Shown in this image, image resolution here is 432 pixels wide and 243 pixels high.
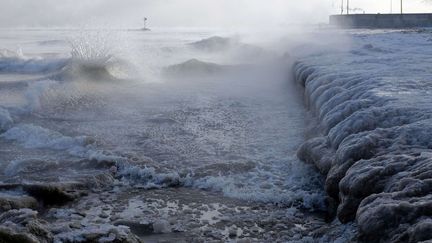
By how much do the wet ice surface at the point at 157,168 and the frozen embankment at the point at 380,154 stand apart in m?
0.40

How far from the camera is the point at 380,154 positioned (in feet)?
15.4

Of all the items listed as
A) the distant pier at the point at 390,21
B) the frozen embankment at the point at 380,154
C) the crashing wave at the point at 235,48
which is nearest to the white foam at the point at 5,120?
the frozen embankment at the point at 380,154

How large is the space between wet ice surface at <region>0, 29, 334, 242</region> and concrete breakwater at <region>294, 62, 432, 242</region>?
381 mm

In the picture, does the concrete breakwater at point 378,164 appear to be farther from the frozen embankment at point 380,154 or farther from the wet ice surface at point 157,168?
the wet ice surface at point 157,168

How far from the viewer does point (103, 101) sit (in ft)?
42.8

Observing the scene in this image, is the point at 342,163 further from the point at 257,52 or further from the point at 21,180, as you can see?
the point at 257,52

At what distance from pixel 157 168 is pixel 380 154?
120 inches

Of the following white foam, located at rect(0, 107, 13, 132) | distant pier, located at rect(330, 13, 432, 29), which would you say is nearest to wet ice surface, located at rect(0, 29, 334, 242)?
white foam, located at rect(0, 107, 13, 132)

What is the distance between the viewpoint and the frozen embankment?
338 centimetres

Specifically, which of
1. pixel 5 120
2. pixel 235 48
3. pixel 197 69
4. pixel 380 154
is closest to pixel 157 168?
pixel 380 154

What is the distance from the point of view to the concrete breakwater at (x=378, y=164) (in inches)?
132

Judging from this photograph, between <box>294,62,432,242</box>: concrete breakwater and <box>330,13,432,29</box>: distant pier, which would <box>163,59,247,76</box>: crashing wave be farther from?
<box>330,13,432,29</box>: distant pier

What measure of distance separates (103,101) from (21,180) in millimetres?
6961

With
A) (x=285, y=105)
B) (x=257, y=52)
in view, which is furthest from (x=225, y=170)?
(x=257, y=52)
